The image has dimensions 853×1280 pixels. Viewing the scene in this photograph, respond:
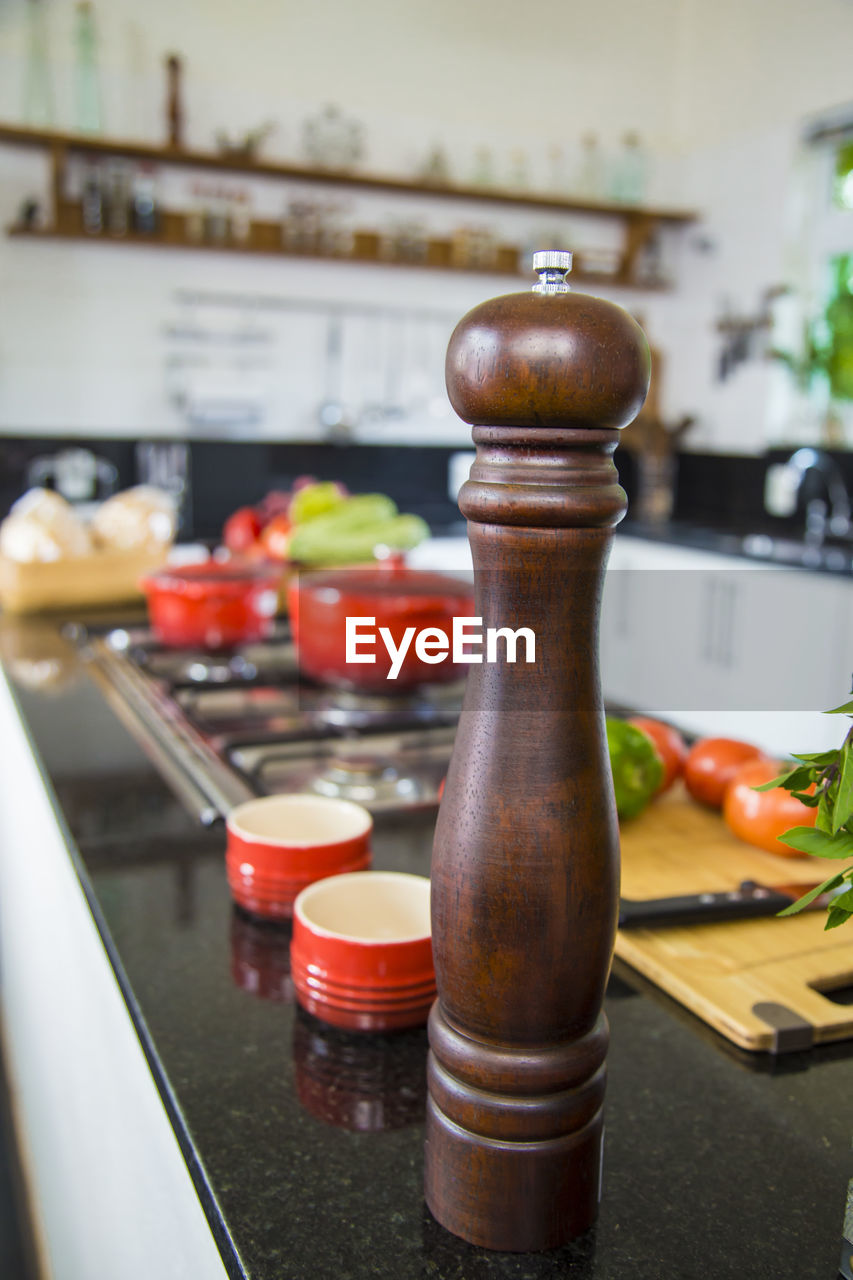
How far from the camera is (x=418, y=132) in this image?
4.18m

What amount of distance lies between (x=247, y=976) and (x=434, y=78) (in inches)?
165

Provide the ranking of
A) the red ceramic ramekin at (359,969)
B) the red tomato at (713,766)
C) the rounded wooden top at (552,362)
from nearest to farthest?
1. the rounded wooden top at (552,362)
2. the red ceramic ramekin at (359,969)
3. the red tomato at (713,766)

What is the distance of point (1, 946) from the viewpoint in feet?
5.76

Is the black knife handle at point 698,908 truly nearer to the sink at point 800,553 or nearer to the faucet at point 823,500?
the sink at point 800,553

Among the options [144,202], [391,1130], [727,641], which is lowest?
[727,641]

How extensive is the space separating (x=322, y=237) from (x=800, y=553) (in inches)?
80.2

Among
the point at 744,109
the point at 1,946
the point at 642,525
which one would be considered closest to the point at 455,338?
the point at 1,946

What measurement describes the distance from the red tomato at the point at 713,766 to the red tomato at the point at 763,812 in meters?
0.04

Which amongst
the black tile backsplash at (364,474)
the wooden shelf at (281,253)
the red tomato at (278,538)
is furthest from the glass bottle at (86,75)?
the red tomato at (278,538)

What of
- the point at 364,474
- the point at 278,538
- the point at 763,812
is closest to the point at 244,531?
the point at 278,538

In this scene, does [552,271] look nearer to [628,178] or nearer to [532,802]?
[532,802]

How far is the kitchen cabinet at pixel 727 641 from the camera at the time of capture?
3029 mm

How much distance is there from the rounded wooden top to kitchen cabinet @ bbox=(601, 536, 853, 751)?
2404mm

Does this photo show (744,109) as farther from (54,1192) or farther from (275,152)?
(54,1192)
